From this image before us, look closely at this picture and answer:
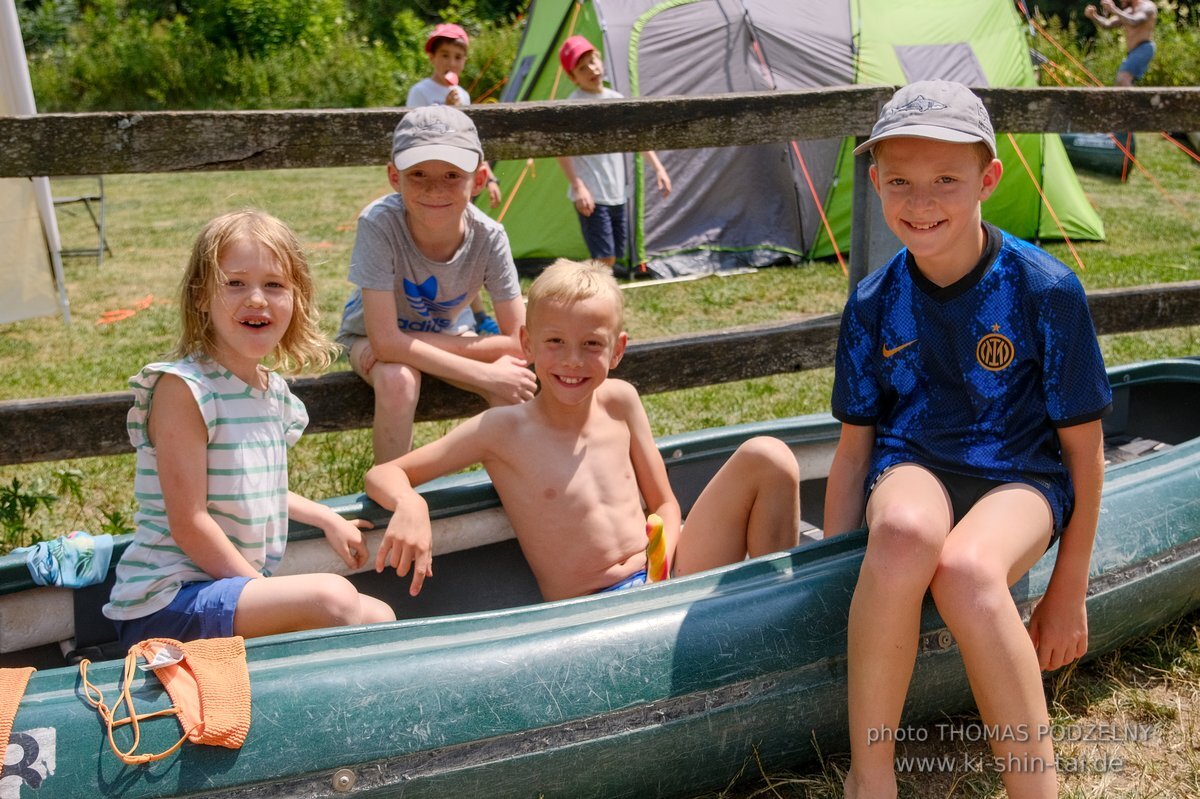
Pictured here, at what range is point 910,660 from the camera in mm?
2322

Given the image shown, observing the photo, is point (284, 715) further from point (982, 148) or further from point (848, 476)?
point (982, 148)

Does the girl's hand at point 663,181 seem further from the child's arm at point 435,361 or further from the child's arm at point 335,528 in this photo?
the child's arm at point 335,528

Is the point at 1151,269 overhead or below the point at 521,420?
below

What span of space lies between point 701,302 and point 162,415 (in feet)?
18.2

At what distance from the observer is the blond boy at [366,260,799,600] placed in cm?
280

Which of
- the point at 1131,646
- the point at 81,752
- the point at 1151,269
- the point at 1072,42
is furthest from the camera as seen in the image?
the point at 1072,42

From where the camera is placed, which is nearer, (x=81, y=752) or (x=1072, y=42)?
(x=81, y=752)

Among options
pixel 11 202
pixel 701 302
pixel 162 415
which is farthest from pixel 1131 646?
pixel 11 202

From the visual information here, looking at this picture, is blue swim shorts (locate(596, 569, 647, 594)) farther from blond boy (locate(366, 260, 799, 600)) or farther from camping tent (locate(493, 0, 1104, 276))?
camping tent (locate(493, 0, 1104, 276))

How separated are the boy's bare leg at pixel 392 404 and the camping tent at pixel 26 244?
3.48 m

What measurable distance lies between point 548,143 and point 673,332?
139 inches

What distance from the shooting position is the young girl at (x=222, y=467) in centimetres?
243

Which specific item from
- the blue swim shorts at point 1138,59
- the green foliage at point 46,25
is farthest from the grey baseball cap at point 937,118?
the green foliage at point 46,25

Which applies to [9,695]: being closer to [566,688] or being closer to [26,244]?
[566,688]
